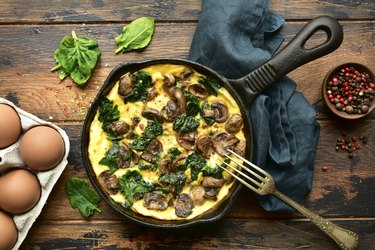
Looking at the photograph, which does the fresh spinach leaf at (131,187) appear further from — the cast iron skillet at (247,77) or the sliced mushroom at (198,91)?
the sliced mushroom at (198,91)

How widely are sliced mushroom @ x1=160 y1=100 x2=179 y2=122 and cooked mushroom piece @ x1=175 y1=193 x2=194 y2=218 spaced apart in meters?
0.46

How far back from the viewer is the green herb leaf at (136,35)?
3.31m

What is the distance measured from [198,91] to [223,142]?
0.33m

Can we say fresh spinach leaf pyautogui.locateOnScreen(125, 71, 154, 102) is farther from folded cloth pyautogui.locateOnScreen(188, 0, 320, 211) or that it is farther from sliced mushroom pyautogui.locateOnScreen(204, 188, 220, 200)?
sliced mushroom pyautogui.locateOnScreen(204, 188, 220, 200)

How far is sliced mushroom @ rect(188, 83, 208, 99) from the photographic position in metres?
3.13

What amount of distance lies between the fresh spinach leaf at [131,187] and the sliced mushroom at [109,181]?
36mm

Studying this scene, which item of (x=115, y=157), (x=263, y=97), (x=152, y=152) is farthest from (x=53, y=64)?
(x=263, y=97)

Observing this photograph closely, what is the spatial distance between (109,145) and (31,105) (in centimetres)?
61

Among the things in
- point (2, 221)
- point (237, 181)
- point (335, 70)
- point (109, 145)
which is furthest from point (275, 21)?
point (2, 221)

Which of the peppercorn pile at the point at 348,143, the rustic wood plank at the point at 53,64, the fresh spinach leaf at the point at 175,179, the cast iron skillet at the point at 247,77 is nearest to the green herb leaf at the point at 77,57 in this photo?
the rustic wood plank at the point at 53,64

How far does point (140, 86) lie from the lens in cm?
313

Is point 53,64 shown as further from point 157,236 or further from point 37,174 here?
point 157,236

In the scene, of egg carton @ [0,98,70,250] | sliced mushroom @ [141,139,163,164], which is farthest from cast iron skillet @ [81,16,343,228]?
sliced mushroom @ [141,139,163,164]

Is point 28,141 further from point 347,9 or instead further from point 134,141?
point 347,9
